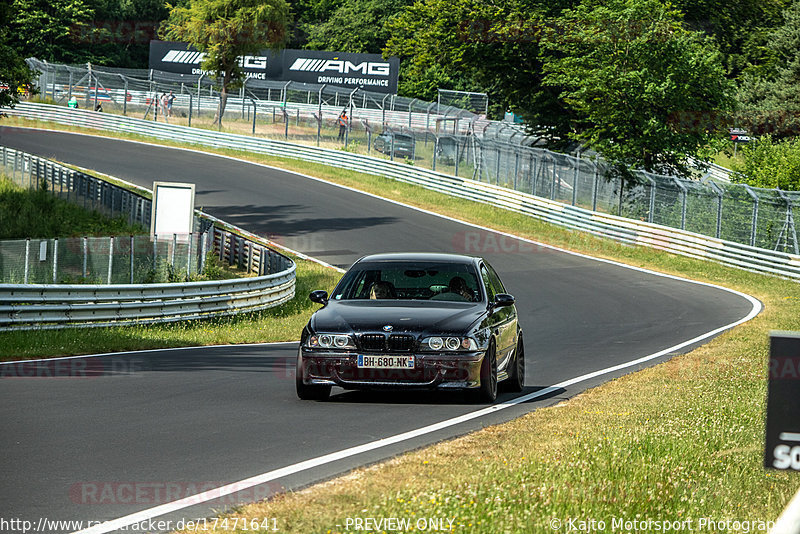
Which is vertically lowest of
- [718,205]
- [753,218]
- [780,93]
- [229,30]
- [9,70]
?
[753,218]

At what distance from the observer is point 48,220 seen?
110 feet

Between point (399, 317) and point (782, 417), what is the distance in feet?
23.4

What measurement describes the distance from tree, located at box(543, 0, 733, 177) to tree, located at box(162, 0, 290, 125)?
29272mm

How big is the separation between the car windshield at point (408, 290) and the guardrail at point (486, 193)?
24.8 metres

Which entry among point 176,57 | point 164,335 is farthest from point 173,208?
point 176,57

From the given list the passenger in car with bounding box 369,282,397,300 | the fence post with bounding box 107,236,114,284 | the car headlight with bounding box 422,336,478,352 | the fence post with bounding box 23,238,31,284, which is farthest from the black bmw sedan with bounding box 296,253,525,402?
the fence post with bounding box 107,236,114,284

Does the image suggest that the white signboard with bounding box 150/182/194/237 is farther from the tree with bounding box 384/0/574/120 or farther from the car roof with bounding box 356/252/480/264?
the tree with bounding box 384/0/574/120

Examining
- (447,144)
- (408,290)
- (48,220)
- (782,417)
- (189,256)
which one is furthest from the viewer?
(447,144)

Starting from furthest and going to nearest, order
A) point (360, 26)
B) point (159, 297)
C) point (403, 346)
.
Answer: point (360, 26)
point (159, 297)
point (403, 346)

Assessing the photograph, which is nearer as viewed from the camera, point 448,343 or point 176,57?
point 448,343

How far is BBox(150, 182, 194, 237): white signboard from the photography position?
26391mm

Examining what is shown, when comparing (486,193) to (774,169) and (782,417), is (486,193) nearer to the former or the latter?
(774,169)

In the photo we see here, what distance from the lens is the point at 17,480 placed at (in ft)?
23.8

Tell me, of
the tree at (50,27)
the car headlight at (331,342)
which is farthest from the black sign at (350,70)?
the car headlight at (331,342)
